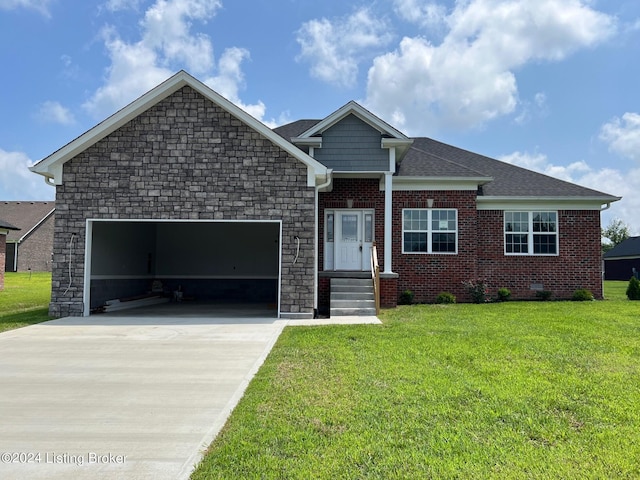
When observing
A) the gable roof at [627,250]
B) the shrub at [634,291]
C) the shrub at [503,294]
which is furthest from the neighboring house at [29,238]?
the gable roof at [627,250]

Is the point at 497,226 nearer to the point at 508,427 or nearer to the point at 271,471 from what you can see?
the point at 508,427

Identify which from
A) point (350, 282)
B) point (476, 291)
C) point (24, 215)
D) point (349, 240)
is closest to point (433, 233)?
point (476, 291)

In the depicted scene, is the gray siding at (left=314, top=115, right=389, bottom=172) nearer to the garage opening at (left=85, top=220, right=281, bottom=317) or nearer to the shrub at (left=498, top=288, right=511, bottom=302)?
the garage opening at (left=85, top=220, right=281, bottom=317)

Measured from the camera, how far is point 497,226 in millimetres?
15820

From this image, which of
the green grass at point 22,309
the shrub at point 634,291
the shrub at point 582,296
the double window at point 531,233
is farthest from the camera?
the shrub at point 634,291

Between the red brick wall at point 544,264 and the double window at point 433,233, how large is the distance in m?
1.17

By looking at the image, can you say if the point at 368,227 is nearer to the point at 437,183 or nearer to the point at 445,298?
the point at 437,183

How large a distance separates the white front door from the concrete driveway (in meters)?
5.30

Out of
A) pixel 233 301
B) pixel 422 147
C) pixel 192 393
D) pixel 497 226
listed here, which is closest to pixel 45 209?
pixel 233 301

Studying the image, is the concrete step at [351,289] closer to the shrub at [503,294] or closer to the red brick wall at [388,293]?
the red brick wall at [388,293]

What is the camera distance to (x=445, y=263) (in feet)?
49.7

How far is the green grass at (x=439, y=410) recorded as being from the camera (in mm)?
3633

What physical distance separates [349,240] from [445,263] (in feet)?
10.3

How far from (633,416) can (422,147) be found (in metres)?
15.8
